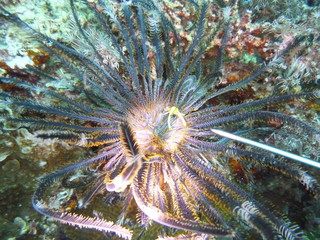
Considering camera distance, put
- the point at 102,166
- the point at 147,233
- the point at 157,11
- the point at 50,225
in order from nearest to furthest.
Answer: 1. the point at 50,225
2. the point at 147,233
3. the point at 157,11
4. the point at 102,166

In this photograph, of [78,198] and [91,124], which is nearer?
[78,198]

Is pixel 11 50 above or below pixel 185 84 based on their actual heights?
below

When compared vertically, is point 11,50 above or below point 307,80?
below

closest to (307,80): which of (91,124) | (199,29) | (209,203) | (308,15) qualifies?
(308,15)

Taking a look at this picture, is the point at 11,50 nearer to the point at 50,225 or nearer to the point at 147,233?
the point at 50,225

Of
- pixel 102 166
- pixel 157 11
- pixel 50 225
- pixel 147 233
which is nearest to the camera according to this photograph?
pixel 50 225

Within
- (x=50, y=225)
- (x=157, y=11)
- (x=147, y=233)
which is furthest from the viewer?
(x=157, y=11)

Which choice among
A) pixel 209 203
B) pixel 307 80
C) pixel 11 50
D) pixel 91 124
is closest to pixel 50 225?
pixel 91 124

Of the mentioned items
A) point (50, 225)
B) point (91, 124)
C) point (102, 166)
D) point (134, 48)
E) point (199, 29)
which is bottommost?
point (50, 225)

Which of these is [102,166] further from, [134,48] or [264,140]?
[264,140]
